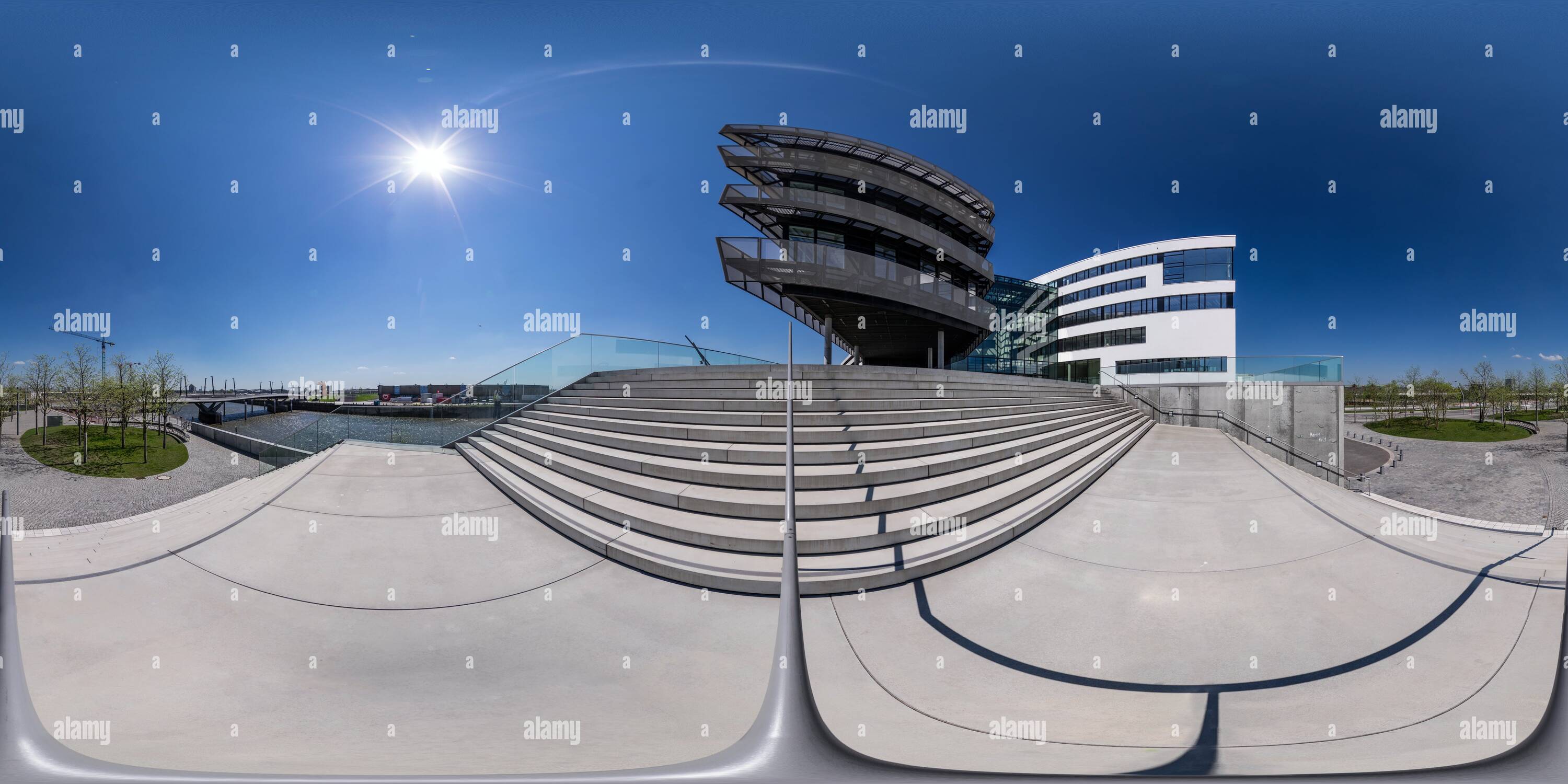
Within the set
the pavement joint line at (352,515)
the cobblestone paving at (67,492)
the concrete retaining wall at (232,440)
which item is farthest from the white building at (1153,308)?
the concrete retaining wall at (232,440)

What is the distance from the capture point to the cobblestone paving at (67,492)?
7668 mm

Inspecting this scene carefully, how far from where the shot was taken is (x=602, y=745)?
2.46m

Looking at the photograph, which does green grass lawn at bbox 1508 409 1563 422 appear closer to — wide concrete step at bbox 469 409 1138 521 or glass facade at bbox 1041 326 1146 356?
glass facade at bbox 1041 326 1146 356

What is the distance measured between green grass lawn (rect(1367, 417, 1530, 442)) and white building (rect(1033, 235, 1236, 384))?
28.7 feet

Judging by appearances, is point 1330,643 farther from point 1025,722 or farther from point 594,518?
point 594,518

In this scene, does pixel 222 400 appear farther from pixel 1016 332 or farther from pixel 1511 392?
pixel 1511 392

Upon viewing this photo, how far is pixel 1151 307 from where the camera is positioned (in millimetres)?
30828

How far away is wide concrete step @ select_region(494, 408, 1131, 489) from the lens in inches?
235

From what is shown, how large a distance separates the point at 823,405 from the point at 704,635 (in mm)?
5094

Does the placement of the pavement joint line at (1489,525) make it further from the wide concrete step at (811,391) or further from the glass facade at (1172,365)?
the glass facade at (1172,365)

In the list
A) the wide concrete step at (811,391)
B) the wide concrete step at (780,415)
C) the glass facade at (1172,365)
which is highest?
the glass facade at (1172,365)

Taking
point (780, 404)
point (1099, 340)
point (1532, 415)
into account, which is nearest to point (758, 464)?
point (780, 404)

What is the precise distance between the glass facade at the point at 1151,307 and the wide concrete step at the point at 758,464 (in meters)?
29.9

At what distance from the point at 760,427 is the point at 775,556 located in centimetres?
310
